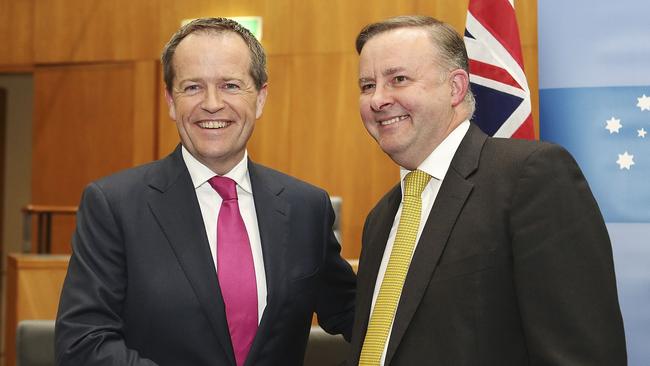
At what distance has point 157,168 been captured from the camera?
208cm

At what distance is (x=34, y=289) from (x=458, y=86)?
2.99 metres

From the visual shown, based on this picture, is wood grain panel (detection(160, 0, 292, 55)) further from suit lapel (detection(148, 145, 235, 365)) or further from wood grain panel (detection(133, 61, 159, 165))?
suit lapel (detection(148, 145, 235, 365))

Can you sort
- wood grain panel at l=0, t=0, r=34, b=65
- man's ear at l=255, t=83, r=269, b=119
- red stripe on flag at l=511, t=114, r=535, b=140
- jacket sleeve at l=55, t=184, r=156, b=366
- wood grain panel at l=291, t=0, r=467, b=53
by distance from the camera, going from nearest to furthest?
1. jacket sleeve at l=55, t=184, r=156, b=366
2. man's ear at l=255, t=83, r=269, b=119
3. red stripe on flag at l=511, t=114, r=535, b=140
4. wood grain panel at l=291, t=0, r=467, b=53
5. wood grain panel at l=0, t=0, r=34, b=65

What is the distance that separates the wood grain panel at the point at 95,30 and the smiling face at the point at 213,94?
18.8 ft

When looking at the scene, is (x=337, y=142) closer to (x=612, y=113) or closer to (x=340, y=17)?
(x=340, y=17)

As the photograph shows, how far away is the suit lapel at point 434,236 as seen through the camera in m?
1.65

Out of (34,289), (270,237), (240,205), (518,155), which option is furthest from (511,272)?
(34,289)

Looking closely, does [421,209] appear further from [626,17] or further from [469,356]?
[626,17]

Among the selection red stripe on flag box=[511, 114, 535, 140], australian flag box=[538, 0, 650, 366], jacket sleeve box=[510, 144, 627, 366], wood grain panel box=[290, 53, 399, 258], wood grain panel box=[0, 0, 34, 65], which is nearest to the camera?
jacket sleeve box=[510, 144, 627, 366]

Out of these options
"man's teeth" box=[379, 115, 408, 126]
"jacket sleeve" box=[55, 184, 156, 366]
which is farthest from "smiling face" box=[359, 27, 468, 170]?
"jacket sleeve" box=[55, 184, 156, 366]

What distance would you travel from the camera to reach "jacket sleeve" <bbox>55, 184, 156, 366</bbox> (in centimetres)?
180

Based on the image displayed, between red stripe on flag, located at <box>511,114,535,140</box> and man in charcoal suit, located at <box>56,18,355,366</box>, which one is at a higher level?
red stripe on flag, located at <box>511,114,535,140</box>

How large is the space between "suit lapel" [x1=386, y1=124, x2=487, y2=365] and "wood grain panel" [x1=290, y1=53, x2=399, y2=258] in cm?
494

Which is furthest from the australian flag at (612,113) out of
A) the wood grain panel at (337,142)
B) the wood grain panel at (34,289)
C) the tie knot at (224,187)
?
the wood grain panel at (337,142)
